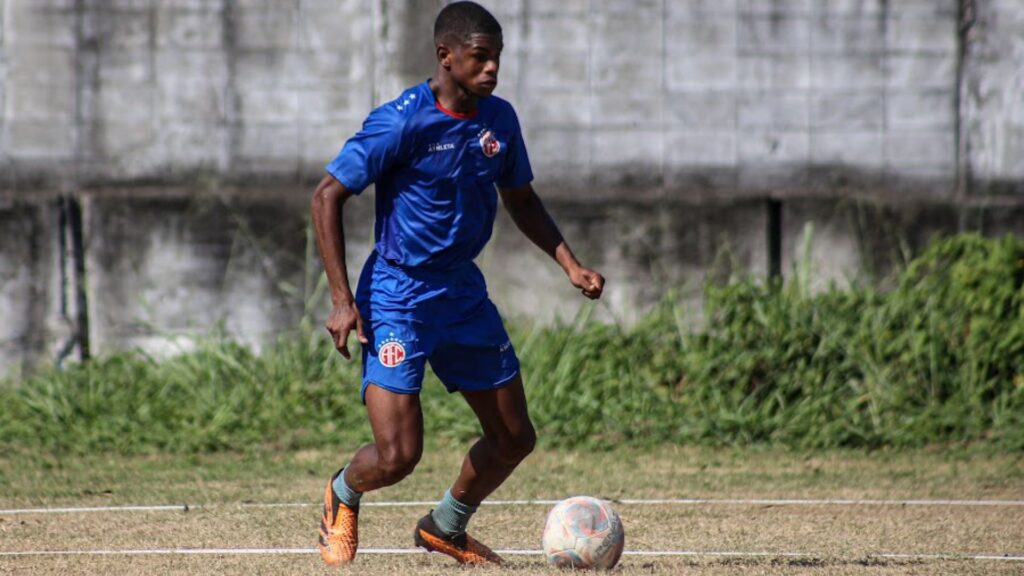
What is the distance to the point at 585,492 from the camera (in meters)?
7.92

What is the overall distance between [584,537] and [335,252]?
4.62ft

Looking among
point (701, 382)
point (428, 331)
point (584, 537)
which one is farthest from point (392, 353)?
point (701, 382)

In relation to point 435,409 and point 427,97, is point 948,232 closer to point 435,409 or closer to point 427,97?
point 435,409

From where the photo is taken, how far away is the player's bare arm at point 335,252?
213 inches

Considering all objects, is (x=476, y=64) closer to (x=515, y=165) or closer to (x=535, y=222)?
(x=515, y=165)

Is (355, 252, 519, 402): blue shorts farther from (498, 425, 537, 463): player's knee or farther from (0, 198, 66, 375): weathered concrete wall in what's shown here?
(0, 198, 66, 375): weathered concrete wall

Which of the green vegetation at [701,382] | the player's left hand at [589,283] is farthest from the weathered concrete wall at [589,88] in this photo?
the player's left hand at [589,283]

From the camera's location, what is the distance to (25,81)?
10242 mm

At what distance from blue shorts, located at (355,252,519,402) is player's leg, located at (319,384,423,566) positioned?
62 mm

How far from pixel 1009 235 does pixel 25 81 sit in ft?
22.7

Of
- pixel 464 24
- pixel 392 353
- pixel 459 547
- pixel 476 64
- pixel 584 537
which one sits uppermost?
pixel 464 24

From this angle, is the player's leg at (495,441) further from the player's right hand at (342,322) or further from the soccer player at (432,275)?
the player's right hand at (342,322)

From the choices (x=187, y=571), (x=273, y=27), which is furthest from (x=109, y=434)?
(x=187, y=571)

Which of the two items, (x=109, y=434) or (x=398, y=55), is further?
(x=398, y=55)
